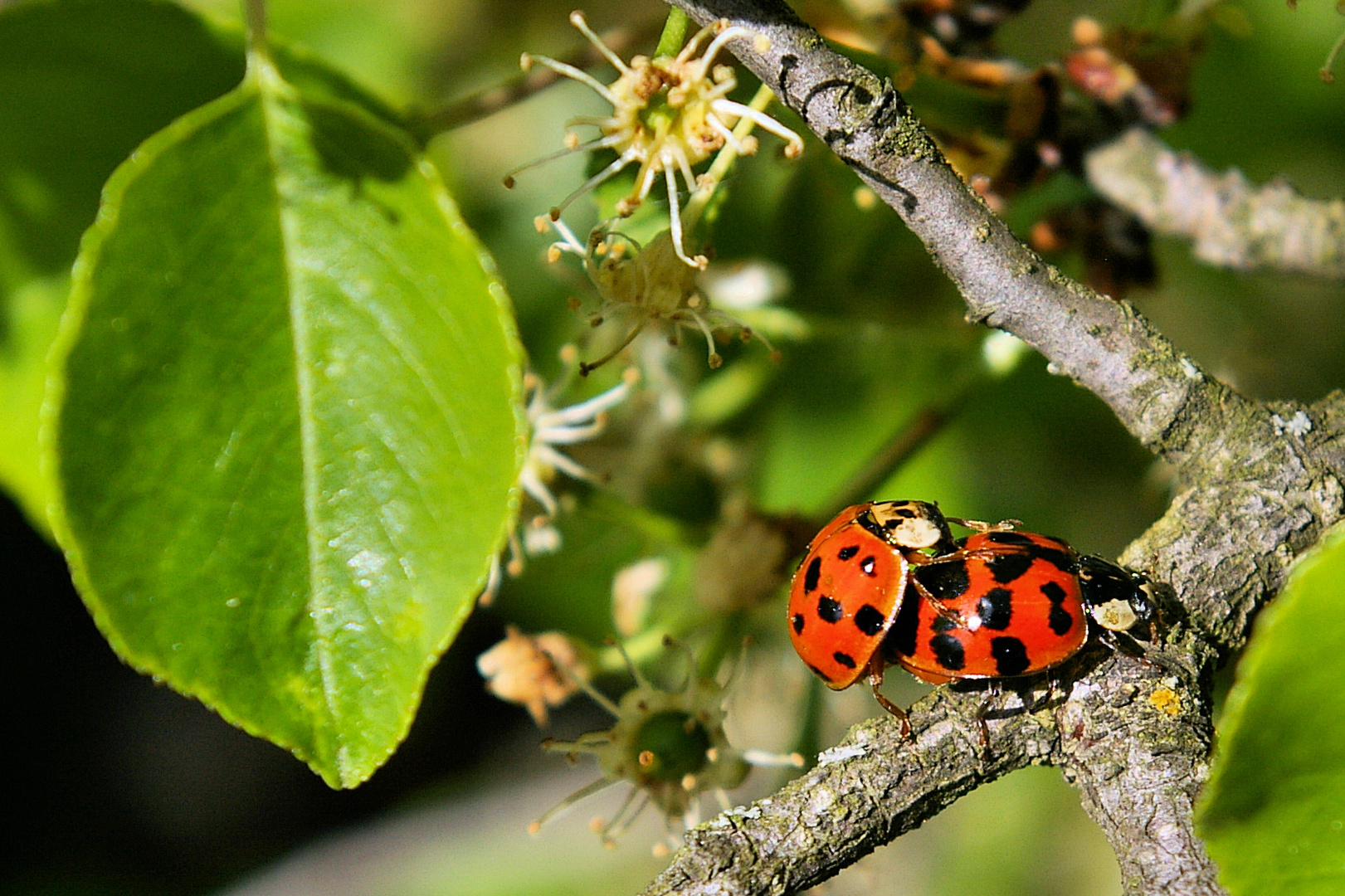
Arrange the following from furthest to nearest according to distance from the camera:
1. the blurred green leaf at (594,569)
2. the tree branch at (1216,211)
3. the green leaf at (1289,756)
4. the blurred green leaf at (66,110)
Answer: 1. the blurred green leaf at (594,569)
2. the tree branch at (1216,211)
3. the blurred green leaf at (66,110)
4. the green leaf at (1289,756)

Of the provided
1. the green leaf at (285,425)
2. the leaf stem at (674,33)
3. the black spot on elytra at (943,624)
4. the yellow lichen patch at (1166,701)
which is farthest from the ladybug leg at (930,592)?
the leaf stem at (674,33)

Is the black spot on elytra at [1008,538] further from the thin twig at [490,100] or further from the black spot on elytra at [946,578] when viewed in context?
the thin twig at [490,100]

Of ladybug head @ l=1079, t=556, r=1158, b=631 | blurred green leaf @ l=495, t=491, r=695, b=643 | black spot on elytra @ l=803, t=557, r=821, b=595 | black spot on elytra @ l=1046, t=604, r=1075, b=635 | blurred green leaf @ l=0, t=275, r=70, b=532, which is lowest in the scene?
blurred green leaf @ l=495, t=491, r=695, b=643

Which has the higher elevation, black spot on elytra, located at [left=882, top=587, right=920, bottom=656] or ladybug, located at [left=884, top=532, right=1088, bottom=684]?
ladybug, located at [left=884, top=532, right=1088, bottom=684]

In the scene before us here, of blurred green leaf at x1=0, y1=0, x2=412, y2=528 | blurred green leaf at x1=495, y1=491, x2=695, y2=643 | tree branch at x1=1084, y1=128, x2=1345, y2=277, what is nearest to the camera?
blurred green leaf at x1=0, y1=0, x2=412, y2=528

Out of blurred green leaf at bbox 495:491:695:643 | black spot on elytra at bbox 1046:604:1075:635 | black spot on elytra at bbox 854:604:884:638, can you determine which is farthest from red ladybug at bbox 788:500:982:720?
blurred green leaf at bbox 495:491:695:643

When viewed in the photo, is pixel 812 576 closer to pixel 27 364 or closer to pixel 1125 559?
pixel 1125 559

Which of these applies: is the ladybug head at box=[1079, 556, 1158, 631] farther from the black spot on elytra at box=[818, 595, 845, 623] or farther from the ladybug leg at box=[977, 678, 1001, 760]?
the black spot on elytra at box=[818, 595, 845, 623]

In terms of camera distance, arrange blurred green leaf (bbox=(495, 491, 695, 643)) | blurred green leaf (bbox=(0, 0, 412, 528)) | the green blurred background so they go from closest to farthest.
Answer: blurred green leaf (bbox=(0, 0, 412, 528)) < blurred green leaf (bbox=(495, 491, 695, 643)) < the green blurred background

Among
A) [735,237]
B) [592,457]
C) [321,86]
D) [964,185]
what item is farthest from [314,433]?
[735,237]
